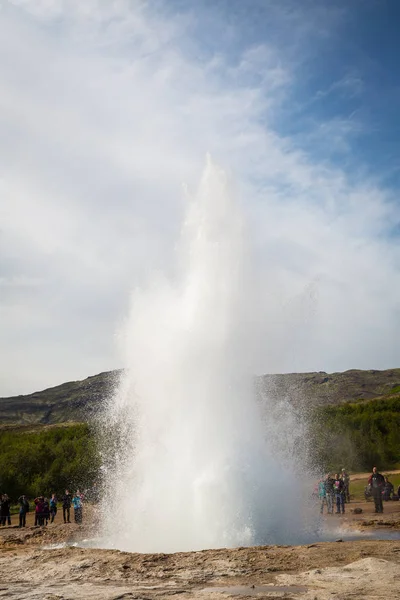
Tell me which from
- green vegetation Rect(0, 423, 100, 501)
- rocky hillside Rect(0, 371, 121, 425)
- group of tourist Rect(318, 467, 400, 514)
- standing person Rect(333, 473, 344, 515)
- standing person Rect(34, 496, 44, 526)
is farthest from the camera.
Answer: rocky hillside Rect(0, 371, 121, 425)

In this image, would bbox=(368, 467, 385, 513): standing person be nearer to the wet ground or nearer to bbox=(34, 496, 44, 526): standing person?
the wet ground

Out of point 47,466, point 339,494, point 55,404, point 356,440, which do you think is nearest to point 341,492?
point 339,494

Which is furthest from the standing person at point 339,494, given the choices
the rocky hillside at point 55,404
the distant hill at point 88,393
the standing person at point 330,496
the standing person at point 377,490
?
the rocky hillside at point 55,404

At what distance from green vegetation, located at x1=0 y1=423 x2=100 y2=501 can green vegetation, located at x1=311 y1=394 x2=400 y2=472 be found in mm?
20735

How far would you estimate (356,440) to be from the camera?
50.0 metres

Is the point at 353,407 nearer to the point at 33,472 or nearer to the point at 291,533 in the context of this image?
the point at 33,472

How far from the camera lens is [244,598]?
8.72 meters

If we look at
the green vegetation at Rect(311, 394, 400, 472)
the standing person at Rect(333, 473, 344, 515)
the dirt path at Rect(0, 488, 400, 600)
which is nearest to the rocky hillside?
the green vegetation at Rect(311, 394, 400, 472)

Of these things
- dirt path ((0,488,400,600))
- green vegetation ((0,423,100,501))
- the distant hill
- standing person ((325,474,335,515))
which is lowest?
standing person ((325,474,335,515))

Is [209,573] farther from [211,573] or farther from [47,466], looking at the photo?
[47,466]

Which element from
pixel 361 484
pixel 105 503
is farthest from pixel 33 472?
pixel 105 503

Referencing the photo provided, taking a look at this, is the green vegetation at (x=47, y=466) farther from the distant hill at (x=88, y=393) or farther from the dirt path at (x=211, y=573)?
the distant hill at (x=88, y=393)

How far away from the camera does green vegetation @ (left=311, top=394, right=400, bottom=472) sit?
4625 cm

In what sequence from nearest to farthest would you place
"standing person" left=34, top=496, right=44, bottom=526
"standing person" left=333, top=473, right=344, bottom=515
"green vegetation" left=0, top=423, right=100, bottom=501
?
"standing person" left=333, top=473, right=344, bottom=515
"standing person" left=34, top=496, right=44, bottom=526
"green vegetation" left=0, top=423, right=100, bottom=501
